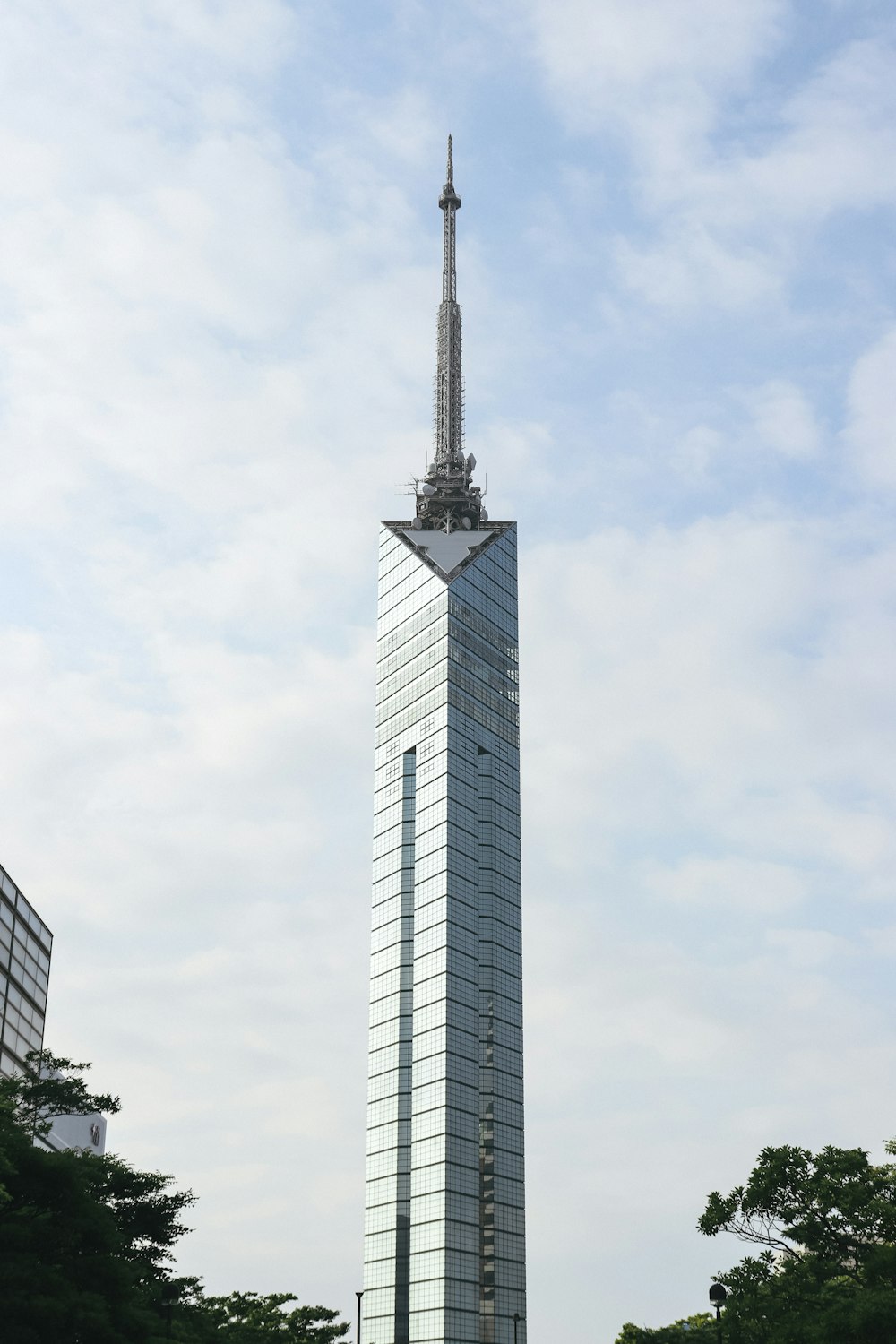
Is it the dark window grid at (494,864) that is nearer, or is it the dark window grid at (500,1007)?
the dark window grid at (500,1007)

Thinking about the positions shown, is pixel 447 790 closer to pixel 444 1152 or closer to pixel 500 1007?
pixel 500 1007

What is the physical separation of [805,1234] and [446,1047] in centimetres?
11561

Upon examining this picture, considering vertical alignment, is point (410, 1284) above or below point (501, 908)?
below

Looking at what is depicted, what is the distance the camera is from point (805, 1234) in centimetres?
6550

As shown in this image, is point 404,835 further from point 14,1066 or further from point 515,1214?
point 14,1066

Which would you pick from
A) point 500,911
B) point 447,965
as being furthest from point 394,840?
point 447,965

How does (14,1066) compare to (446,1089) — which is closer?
(14,1066)

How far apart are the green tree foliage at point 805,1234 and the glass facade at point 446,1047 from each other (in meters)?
110

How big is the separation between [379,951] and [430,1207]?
3403cm

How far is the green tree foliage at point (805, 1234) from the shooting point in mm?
62938

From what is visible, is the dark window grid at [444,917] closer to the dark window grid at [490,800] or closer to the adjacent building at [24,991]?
the dark window grid at [490,800]

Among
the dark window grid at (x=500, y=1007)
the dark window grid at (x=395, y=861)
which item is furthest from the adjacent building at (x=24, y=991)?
the dark window grid at (x=395, y=861)

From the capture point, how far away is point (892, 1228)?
2480 inches

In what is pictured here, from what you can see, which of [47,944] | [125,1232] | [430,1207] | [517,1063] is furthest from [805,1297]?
[517,1063]
